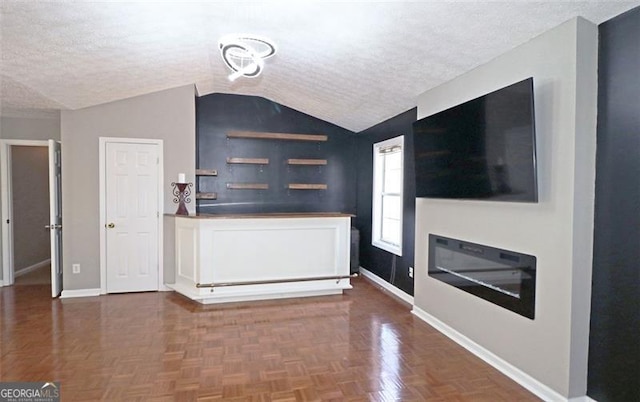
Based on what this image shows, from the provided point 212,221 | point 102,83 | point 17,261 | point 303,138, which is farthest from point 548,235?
point 17,261

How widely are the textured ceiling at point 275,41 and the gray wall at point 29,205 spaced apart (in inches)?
50.8

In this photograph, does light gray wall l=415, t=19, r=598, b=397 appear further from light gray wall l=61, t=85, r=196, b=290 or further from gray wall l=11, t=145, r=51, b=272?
gray wall l=11, t=145, r=51, b=272

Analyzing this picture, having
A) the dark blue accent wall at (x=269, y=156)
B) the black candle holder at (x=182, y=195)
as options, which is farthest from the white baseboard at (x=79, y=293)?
the dark blue accent wall at (x=269, y=156)

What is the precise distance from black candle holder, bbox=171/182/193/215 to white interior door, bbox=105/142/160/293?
25 centimetres

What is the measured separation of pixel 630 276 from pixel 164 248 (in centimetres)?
468

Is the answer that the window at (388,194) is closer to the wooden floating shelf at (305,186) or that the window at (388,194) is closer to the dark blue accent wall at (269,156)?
the dark blue accent wall at (269,156)

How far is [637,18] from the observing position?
6.47ft

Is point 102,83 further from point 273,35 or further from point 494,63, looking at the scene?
point 494,63

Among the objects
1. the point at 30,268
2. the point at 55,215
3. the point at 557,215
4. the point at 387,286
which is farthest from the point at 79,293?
the point at 557,215

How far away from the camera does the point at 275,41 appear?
3.27 meters

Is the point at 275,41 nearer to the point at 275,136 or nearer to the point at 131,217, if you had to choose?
the point at 275,136

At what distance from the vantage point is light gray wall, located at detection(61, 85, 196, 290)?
175 inches

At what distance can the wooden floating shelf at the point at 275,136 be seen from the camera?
5461 millimetres

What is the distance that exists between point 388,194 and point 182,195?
2860mm
